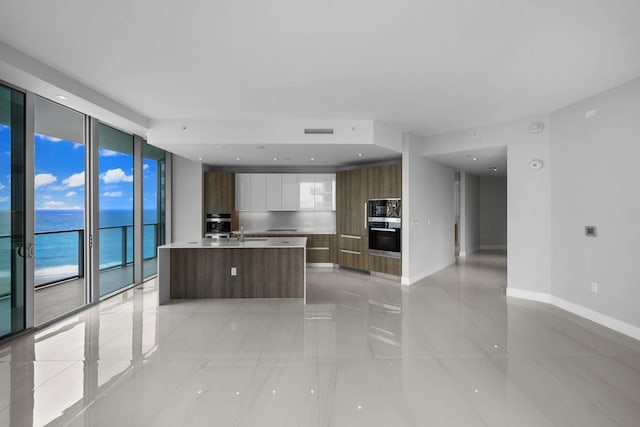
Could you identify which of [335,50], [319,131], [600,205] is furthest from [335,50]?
[600,205]

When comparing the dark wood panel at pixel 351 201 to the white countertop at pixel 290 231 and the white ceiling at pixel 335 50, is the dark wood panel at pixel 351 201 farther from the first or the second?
Result: the white ceiling at pixel 335 50

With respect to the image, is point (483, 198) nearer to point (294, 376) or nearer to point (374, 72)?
point (374, 72)

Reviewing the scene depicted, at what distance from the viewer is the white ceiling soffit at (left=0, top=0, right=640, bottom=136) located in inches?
89.9

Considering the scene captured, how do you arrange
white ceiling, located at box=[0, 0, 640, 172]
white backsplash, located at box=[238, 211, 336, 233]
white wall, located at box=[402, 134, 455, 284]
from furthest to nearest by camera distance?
white backsplash, located at box=[238, 211, 336, 233] → white wall, located at box=[402, 134, 455, 284] → white ceiling, located at box=[0, 0, 640, 172]

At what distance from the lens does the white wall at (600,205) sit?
11.6 feet

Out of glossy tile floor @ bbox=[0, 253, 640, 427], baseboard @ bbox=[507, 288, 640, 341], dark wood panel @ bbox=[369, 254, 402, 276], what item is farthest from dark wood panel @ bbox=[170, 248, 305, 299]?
baseboard @ bbox=[507, 288, 640, 341]

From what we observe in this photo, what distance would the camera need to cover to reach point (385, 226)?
624cm

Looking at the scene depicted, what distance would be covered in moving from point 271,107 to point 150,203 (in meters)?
3.46

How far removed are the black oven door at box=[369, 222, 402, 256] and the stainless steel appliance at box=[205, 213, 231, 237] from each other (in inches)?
127

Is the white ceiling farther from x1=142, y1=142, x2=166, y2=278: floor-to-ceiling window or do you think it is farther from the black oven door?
the black oven door

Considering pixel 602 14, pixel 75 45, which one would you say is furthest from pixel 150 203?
pixel 602 14

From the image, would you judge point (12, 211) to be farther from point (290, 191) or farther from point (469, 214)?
point (469, 214)

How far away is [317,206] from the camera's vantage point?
24.9 ft

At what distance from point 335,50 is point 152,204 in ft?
16.7
